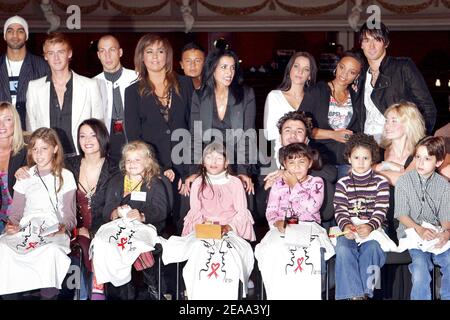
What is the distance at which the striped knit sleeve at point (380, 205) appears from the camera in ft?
17.1

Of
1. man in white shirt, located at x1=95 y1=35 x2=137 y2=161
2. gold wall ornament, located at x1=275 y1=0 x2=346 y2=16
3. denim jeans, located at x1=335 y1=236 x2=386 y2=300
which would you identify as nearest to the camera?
denim jeans, located at x1=335 y1=236 x2=386 y2=300

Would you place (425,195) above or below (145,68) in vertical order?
below

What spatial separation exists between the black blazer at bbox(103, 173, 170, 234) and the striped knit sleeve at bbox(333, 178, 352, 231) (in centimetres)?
92

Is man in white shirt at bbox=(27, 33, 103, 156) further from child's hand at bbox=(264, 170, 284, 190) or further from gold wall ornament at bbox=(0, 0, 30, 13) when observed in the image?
gold wall ornament at bbox=(0, 0, 30, 13)

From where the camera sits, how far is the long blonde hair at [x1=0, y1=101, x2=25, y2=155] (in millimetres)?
5629

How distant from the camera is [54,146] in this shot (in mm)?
5500

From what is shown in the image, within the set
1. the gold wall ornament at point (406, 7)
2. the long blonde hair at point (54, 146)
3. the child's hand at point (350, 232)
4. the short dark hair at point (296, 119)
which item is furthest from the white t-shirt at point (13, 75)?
the gold wall ornament at point (406, 7)

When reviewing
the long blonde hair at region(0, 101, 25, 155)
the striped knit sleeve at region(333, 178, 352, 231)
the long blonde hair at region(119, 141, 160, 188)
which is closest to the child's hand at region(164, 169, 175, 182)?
the long blonde hair at region(119, 141, 160, 188)

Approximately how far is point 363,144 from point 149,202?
1.20 meters

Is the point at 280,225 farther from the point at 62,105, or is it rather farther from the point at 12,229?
the point at 62,105

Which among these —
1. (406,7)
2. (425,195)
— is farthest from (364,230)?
(406,7)

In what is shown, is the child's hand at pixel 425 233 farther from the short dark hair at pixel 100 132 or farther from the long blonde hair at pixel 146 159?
the short dark hair at pixel 100 132

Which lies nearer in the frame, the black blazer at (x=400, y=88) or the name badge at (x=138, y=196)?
the name badge at (x=138, y=196)

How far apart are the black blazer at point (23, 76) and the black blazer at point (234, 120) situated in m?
0.98
